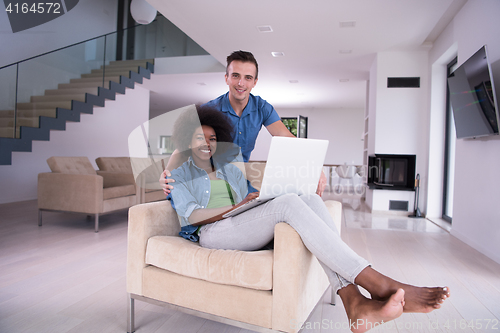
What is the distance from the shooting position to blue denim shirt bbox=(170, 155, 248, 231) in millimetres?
1458

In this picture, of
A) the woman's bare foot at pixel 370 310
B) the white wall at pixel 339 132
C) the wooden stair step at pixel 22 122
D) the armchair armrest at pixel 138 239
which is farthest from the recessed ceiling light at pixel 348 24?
the white wall at pixel 339 132

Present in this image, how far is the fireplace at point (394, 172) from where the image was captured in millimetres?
5117

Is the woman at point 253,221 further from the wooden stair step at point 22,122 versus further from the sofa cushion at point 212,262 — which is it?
the wooden stair step at point 22,122

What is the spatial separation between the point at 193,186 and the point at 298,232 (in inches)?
22.6

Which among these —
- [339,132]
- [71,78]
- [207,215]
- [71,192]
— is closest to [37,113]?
[71,78]

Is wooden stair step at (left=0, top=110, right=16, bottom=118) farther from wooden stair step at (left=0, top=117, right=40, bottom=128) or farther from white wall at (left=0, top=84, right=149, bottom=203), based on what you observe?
white wall at (left=0, top=84, right=149, bottom=203)

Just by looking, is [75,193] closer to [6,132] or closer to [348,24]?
[6,132]

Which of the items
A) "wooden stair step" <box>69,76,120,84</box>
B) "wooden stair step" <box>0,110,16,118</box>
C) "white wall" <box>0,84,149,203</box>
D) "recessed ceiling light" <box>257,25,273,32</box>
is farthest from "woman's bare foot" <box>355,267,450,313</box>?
"white wall" <box>0,84,149,203</box>

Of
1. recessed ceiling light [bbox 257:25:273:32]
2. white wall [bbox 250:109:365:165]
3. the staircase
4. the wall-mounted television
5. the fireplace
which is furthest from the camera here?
white wall [bbox 250:109:365:165]

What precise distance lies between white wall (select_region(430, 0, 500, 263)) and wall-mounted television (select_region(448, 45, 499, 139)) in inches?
4.5

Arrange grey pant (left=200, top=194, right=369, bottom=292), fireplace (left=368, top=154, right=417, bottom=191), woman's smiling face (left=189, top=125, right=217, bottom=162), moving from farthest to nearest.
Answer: fireplace (left=368, top=154, right=417, bottom=191)
woman's smiling face (left=189, top=125, right=217, bottom=162)
grey pant (left=200, top=194, right=369, bottom=292)

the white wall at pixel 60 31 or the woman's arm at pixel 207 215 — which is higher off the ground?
the white wall at pixel 60 31

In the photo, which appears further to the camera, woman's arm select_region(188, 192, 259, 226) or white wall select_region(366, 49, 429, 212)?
white wall select_region(366, 49, 429, 212)

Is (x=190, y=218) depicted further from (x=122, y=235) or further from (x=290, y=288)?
(x=122, y=235)
